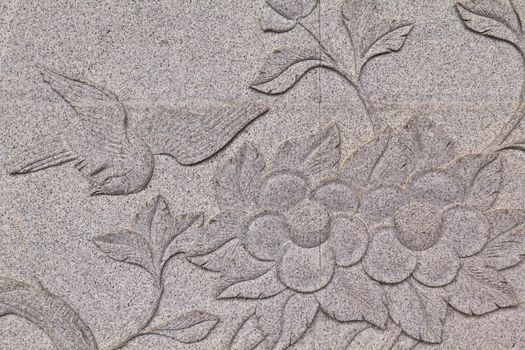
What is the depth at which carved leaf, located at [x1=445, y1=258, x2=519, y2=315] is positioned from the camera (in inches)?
65.2

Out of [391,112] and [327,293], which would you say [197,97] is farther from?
[327,293]

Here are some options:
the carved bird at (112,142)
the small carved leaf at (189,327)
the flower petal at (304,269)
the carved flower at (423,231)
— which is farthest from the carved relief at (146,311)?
the carved flower at (423,231)

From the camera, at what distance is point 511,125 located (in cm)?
168

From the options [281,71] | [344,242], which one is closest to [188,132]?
[281,71]

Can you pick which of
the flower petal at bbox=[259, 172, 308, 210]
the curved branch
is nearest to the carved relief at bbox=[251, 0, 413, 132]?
the flower petal at bbox=[259, 172, 308, 210]

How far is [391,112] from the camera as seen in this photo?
1667 millimetres

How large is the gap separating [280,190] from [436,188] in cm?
41

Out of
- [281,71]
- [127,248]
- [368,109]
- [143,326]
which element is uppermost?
[281,71]

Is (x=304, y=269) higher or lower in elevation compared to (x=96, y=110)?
lower

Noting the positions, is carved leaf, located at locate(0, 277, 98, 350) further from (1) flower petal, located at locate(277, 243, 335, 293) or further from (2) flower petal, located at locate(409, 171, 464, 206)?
(2) flower petal, located at locate(409, 171, 464, 206)

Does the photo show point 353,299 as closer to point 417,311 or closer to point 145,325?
point 417,311

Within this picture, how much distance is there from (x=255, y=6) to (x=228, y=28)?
0.31 ft

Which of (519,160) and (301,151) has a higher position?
(301,151)

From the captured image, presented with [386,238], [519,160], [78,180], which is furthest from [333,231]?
[78,180]
